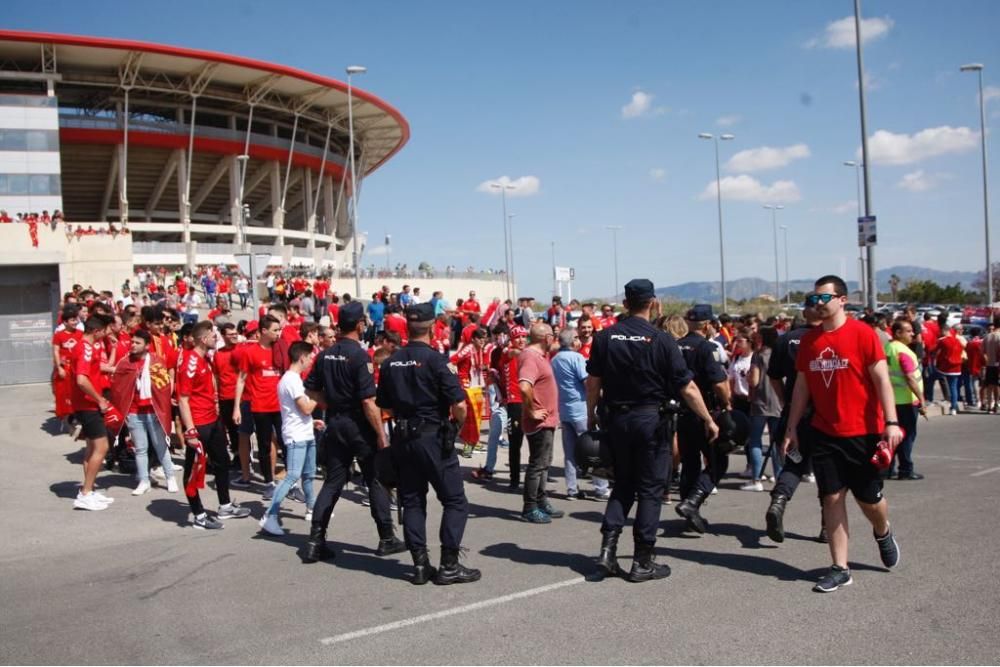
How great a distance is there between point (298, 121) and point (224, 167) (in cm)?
687

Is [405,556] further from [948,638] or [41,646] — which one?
[948,638]

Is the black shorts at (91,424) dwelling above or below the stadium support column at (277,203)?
below

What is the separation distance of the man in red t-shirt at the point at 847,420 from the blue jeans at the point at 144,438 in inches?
277

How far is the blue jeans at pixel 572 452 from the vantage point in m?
8.42

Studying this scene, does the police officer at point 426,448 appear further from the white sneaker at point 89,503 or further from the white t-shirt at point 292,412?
the white sneaker at point 89,503

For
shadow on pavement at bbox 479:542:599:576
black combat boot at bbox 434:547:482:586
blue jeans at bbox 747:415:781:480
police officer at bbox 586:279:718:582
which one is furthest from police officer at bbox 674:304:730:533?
black combat boot at bbox 434:547:482:586

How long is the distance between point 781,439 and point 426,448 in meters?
3.08

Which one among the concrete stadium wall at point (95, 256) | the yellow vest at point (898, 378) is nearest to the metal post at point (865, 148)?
the yellow vest at point (898, 378)

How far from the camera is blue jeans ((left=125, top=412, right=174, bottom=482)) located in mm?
9148

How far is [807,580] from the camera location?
541cm

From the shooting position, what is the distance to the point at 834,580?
5.16m

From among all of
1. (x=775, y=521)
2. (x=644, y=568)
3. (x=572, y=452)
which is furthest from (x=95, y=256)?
(x=775, y=521)

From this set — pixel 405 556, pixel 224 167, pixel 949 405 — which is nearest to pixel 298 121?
pixel 224 167

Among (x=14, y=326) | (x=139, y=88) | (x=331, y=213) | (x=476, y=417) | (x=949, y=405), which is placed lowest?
(x=949, y=405)
